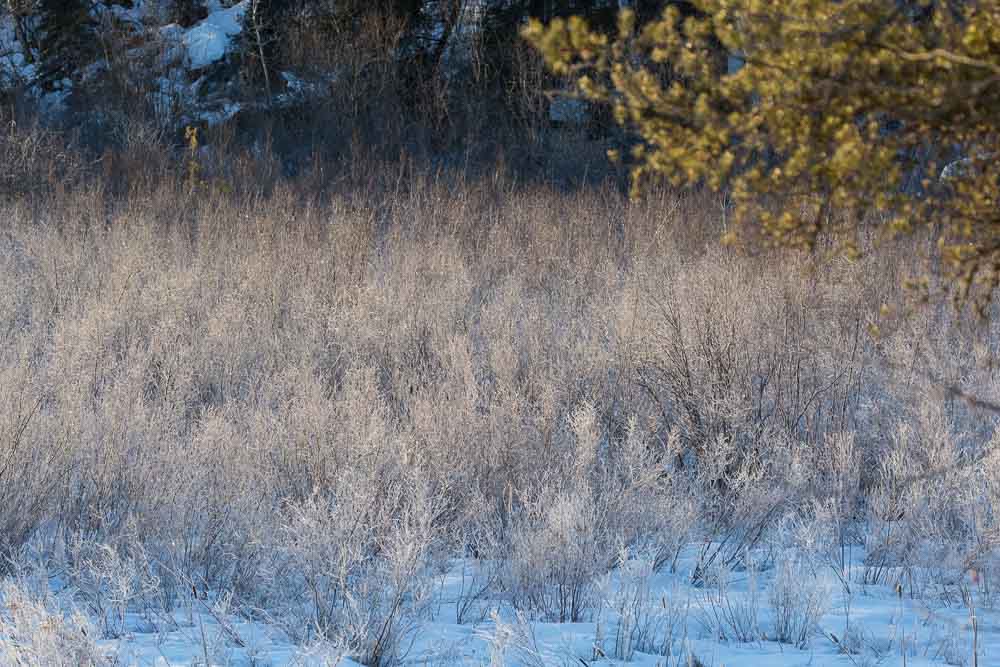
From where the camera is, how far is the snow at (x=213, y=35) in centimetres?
2075

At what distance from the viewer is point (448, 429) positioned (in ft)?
13.4

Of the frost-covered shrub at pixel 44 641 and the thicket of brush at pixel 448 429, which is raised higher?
the frost-covered shrub at pixel 44 641

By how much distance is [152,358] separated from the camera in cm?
552

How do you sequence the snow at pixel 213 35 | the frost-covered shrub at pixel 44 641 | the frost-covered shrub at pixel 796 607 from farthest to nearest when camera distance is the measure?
the snow at pixel 213 35 < the frost-covered shrub at pixel 796 607 < the frost-covered shrub at pixel 44 641

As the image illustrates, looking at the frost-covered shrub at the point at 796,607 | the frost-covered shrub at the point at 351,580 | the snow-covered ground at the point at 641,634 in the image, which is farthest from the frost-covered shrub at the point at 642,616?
the frost-covered shrub at the point at 351,580

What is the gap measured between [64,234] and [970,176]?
7947mm

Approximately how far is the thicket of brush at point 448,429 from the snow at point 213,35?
13.5 metres

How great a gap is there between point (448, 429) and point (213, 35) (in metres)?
19.1

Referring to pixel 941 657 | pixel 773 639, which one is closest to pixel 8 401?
pixel 773 639

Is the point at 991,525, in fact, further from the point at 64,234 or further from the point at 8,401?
the point at 64,234

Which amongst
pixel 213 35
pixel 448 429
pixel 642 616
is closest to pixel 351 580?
pixel 642 616

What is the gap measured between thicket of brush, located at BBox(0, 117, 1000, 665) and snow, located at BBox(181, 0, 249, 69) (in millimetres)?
13468

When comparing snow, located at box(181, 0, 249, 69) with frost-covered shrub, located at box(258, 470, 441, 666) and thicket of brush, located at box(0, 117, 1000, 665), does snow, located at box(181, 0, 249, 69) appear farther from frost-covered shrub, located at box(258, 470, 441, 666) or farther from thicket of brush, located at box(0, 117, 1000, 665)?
frost-covered shrub, located at box(258, 470, 441, 666)

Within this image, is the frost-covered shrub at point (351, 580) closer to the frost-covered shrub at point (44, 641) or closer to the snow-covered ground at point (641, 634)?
the snow-covered ground at point (641, 634)
